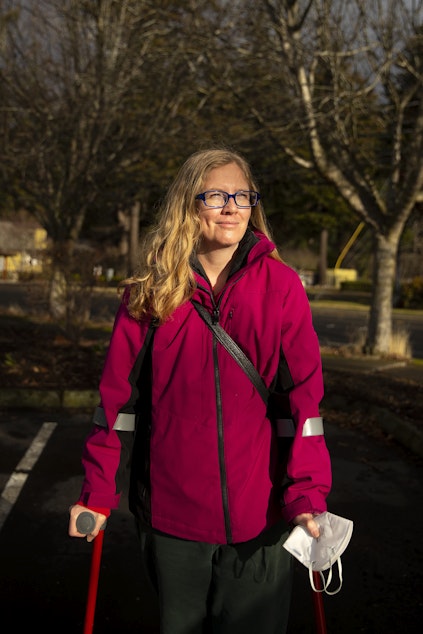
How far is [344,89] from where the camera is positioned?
11.0m

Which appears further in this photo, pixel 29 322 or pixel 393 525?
pixel 29 322

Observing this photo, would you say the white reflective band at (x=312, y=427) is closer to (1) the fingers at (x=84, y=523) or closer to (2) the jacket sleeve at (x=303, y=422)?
(2) the jacket sleeve at (x=303, y=422)

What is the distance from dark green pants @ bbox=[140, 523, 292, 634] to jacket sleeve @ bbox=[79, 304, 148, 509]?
215mm

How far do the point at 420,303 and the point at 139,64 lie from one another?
19.0 m

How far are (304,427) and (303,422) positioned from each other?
0.05 feet

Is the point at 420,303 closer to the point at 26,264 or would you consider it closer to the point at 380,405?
the point at 26,264

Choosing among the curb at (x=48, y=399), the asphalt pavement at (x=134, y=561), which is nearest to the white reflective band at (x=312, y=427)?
the asphalt pavement at (x=134, y=561)

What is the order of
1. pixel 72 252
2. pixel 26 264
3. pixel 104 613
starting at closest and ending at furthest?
pixel 104 613
pixel 72 252
pixel 26 264

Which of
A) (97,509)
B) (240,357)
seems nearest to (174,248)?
(240,357)

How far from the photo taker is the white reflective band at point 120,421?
2.24 meters

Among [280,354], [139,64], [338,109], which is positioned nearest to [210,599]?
[280,354]

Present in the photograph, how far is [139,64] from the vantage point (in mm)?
13672

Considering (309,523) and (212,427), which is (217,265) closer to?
(212,427)

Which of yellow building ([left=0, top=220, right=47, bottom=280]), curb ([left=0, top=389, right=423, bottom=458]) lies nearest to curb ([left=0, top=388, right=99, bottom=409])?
curb ([left=0, top=389, right=423, bottom=458])
